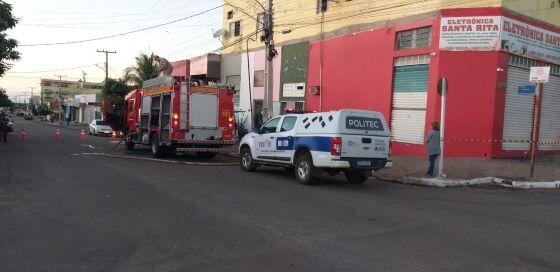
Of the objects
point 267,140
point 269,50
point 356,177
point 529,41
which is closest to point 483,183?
point 356,177

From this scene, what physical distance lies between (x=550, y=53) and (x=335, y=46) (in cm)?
905

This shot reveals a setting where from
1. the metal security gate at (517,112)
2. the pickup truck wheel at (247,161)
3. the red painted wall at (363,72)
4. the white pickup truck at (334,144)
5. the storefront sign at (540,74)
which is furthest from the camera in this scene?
the red painted wall at (363,72)

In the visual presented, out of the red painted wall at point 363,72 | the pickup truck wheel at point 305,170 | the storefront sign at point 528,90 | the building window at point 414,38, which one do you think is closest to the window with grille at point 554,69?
the building window at point 414,38

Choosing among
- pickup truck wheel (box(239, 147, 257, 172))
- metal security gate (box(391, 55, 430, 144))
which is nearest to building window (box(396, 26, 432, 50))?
metal security gate (box(391, 55, 430, 144))

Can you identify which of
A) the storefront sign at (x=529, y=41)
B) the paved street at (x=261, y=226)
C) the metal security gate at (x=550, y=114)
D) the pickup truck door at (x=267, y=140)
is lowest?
the paved street at (x=261, y=226)

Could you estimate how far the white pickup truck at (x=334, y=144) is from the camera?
12094 millimetres

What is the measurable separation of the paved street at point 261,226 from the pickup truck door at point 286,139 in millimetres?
1130

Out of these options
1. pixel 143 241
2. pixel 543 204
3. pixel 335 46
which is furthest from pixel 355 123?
pixel 335 46

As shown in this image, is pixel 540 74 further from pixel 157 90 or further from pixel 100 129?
pixel 100 129

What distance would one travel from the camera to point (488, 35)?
17844 millimetres

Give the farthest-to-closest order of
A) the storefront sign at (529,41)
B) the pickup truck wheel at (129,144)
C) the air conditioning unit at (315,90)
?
the air conditioning unit at (315,90) → the pickup truck wheel at (129,144) → the storefront sign at (529,41)

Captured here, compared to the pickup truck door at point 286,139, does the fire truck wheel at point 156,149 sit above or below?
below

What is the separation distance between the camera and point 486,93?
1812 centimetres

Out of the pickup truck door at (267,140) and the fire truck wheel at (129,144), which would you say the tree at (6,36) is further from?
the pickup truck door at (267,140)
